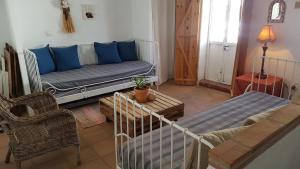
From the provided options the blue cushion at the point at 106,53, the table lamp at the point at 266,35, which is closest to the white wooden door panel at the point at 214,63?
the table lamp at the point at 266,35

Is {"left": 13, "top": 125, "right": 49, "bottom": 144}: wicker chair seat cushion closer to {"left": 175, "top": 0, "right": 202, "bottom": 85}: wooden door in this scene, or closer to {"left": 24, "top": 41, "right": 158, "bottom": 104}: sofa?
{"left": 24, "top": 41, "right": 158, "bottom": 104}: sofa

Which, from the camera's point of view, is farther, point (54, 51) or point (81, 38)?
point (81, 38)

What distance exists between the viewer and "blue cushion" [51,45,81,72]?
406 centimetres

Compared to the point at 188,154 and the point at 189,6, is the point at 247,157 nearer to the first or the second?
the point at 188,154

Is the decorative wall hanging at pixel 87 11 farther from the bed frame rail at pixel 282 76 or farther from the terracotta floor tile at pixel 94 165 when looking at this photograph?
the bed frame rail at pixel 282 76

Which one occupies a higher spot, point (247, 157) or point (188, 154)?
point (247, 157)

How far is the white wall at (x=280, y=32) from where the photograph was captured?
11.2ft

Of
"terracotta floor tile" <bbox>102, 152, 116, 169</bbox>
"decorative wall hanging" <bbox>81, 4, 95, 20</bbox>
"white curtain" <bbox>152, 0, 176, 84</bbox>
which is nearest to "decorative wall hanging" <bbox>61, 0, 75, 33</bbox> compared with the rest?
"decorative wall hanging" <bbox>81, 4, 95, 20</bbox>

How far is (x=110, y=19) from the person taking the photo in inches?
192

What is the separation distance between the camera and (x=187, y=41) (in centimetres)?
478

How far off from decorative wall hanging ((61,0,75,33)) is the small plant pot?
2.18 metres

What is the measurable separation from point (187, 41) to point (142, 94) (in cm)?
224

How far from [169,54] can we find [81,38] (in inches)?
75.5

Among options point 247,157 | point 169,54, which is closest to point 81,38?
point 169,54
